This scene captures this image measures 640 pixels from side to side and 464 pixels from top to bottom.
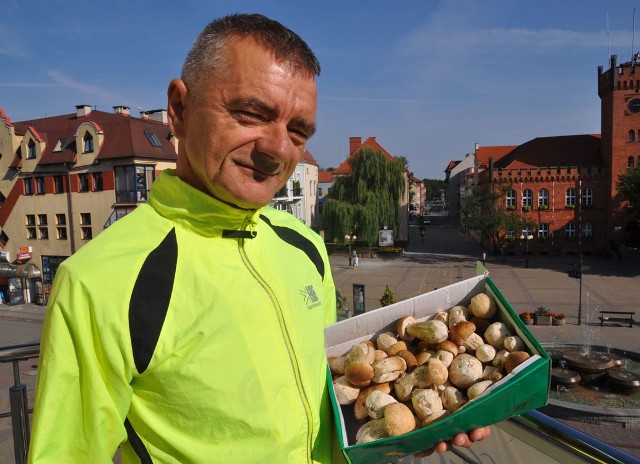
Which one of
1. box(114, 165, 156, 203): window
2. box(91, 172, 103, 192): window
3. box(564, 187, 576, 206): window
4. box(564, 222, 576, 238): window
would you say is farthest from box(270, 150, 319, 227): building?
box(564, 222, 576, 238): window

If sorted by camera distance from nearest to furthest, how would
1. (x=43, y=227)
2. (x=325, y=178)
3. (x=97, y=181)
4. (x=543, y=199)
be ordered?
1. (x=97, y=181)
2. (x=43, y=227)
3. (x=543, y=199)
4. (x=325, y=178)

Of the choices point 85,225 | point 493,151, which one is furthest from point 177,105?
point 493,151

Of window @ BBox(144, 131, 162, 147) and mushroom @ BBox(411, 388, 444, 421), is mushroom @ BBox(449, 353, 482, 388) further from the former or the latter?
window @ BBox(144, 131, 162, 147)

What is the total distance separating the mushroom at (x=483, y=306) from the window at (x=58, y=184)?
33493 millimetres

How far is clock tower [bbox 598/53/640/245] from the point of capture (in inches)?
1540

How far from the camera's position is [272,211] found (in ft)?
8.72

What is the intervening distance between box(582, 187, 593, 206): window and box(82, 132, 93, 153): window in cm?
3840

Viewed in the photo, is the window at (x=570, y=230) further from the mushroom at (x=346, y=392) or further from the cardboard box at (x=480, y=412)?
the mushroom at (x=346, y=392)

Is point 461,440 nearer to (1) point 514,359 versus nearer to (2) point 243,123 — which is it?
(1) point 514,359

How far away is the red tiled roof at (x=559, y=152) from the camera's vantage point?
43209mm

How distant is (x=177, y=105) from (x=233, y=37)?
0.34 meters

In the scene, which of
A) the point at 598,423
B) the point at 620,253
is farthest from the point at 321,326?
the point at 620,253

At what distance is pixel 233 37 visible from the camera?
5.62ft

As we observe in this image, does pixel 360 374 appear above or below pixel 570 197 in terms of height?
below
